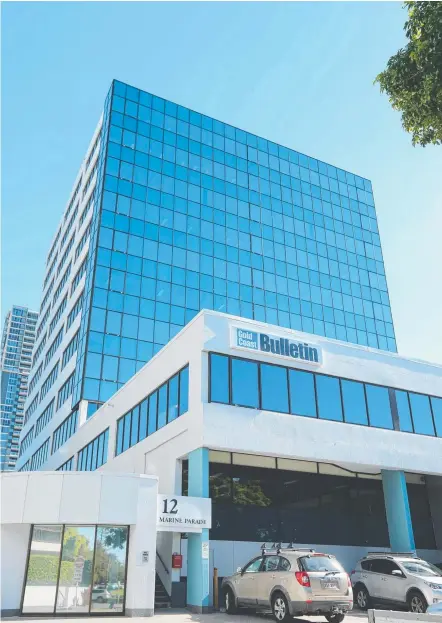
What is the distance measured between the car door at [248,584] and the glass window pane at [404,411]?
1104 centimetres

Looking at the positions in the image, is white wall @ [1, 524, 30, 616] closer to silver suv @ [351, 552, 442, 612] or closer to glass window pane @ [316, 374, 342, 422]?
silver suv @ [351, 552, 442, 612]

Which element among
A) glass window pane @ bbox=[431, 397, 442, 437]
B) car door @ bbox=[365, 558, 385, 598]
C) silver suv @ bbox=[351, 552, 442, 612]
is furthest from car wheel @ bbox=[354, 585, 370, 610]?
glass window pane @ bbox=[431, 397, 442, 437]

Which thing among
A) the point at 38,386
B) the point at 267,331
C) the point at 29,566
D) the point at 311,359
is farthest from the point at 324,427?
the point at 38,386

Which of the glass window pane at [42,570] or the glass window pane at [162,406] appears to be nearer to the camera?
the glass window pane at [42,570]

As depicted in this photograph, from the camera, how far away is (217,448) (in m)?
19.1

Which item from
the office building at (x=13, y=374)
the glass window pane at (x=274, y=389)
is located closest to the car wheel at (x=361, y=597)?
the glass window pane at (x=274, y=389)

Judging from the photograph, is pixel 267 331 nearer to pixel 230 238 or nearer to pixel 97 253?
pixel 97 253

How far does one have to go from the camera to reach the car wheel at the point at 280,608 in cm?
1369

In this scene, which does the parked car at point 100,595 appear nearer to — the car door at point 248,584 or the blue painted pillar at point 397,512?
the car door at point 248,584

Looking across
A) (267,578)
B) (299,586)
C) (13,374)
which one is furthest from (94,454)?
(13,374)

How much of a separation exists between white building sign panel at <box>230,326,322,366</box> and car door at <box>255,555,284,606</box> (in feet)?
25.9

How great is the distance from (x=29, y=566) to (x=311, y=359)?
12634mm

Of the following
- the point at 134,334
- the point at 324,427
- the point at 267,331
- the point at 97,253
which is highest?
the point at 97,253

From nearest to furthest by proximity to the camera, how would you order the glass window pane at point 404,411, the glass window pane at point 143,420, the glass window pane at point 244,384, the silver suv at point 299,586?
the silver suv at point 299,586 < the glass window pane at point 244,384 < the glass window pane at point 404,411 < the glass window pane at point 143,420
